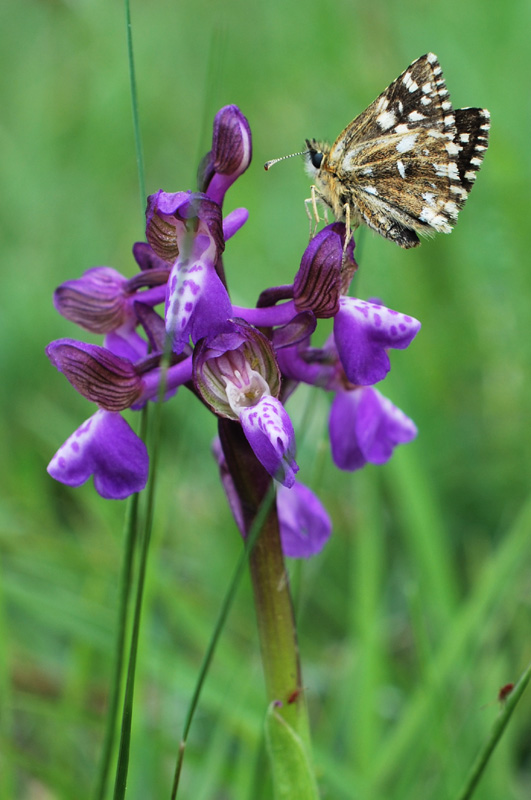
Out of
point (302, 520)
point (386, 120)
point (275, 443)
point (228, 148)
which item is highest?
point (386, 120)

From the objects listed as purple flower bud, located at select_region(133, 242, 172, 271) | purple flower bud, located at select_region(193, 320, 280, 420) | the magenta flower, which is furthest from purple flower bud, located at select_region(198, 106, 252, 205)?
purple flower bud, located at select_region(193, 320, 280, 420)

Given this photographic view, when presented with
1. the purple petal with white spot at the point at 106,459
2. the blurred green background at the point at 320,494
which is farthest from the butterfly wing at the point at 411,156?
the purple petal with white spot at the point at 106,459

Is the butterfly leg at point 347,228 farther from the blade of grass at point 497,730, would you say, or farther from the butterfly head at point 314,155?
the blade of grass at point 497,730

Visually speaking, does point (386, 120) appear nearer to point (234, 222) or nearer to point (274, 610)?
point (234, 222)

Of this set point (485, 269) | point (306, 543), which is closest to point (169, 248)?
point (306, 543)

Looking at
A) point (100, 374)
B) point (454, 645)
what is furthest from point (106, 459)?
point (454, 645)
